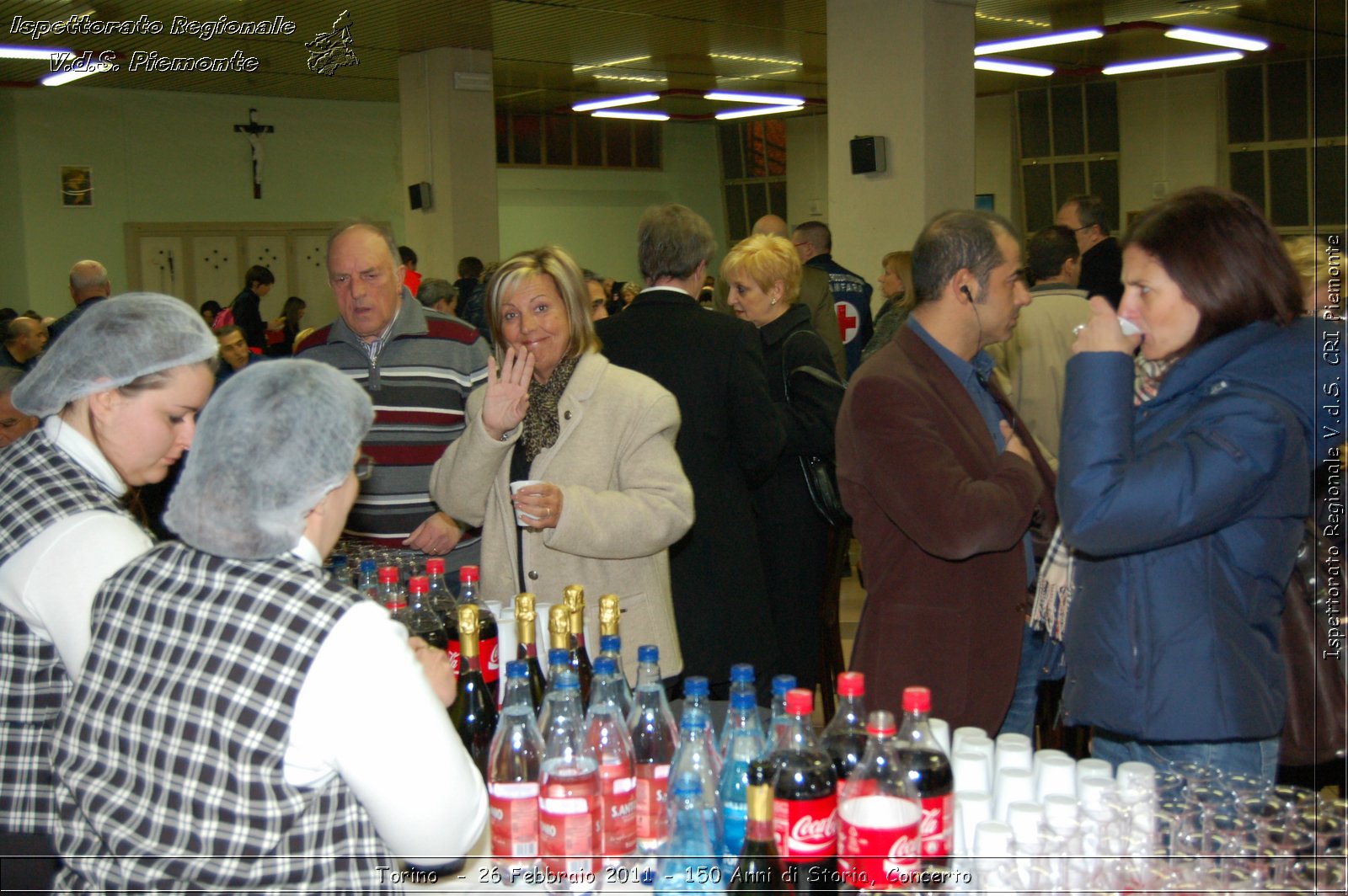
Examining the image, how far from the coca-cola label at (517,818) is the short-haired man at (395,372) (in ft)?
4.87

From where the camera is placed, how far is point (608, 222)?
58.5 feet

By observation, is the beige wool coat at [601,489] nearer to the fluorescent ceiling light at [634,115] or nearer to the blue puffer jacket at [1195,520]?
the blue puffer jacket at [1195,520]

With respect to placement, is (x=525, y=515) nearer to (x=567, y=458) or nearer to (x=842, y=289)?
(x=567, y=458)

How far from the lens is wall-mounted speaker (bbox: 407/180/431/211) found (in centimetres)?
1091

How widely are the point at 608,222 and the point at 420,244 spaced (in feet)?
23.2

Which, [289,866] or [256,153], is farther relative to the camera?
[256,153]

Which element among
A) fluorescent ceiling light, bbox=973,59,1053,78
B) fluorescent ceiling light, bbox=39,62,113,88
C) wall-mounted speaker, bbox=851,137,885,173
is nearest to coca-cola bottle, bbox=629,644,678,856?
wall-mounted speaker, bbox=851,137,885,173

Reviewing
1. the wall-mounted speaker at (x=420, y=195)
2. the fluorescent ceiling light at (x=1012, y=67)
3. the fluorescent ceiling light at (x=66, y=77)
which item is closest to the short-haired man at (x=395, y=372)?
the wall-mounted speaker at (x=420, y=195)

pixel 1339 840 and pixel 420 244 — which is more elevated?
pixel 420 244

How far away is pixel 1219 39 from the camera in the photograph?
11.1 meters

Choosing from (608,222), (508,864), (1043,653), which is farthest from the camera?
(608,222)

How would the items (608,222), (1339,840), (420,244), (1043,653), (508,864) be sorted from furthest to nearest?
(608,222) < (420,244) < (1043,653) < (508,864) < (1339,840)

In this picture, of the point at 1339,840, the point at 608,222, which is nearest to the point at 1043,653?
the point at 1339,840

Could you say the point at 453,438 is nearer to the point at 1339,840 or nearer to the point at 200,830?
the point at 200,830
